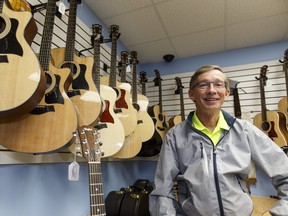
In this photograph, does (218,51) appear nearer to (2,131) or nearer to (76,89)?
(76,89)

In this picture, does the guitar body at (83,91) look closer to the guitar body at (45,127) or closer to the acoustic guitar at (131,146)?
the guitar body at (45,127)

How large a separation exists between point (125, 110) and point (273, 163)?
3.94ft

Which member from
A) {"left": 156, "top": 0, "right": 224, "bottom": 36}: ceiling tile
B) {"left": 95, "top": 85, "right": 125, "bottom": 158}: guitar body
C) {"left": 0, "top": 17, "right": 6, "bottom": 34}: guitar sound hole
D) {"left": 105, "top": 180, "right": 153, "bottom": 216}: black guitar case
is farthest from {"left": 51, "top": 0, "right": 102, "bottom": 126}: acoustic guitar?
{"left": 156, "top": 0, "right": 224, "bottom": 36}: ceiling tile

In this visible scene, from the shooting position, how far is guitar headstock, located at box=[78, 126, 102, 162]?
43.4 inches

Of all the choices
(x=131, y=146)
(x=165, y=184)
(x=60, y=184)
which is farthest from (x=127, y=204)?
(x=165, y=184)

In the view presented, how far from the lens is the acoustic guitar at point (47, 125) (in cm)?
101

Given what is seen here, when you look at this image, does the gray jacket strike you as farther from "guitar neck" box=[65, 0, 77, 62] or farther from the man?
"guitar neck" box=[65, 0, 77, 62]

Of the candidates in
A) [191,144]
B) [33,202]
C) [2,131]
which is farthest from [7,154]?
[191,144]

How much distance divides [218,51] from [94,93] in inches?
102

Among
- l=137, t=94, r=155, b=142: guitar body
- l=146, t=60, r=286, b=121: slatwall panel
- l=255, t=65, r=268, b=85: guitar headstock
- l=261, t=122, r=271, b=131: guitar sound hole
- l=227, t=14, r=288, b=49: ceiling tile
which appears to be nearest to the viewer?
l=137, t=94, r=155, b=142: guitar body

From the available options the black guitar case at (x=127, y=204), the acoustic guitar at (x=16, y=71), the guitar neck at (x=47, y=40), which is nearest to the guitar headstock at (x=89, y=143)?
the acoustic guitar at (x=16, y=71)

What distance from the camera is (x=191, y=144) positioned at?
1.29 m

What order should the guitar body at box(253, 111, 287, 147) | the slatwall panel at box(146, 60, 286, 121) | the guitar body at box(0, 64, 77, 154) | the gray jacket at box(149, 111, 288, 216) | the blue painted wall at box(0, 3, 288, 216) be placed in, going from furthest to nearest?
the slatwall panel at box(146, 60, 286, 121) < the guitar body at box(253, 111, 287, 147) < the blue painted wall at box(0, 3, 288, 216) < the gray jacket at box(149, 111, 288, 216) < the guitar body at box(0, 64, 77, 154)

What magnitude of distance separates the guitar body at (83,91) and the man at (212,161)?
517 mm
